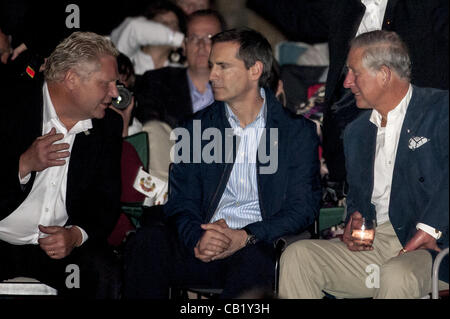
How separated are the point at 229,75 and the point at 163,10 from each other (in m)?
2.41

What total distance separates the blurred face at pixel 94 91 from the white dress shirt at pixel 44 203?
0.40ft

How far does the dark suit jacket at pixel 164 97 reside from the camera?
545 centimetres

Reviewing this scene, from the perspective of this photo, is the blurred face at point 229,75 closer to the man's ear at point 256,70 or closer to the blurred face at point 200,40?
the man's ear at point 256,70

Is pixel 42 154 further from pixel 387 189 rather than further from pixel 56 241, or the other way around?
pixel 387 189

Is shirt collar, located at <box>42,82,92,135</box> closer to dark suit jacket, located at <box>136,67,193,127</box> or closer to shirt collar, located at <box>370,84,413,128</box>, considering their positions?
dark suit jacket, located at <box>136,67,193,127</box>

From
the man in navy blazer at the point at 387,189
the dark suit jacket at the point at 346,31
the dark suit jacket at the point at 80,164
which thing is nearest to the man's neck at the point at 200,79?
the dark suit jacket at the point at 346,31

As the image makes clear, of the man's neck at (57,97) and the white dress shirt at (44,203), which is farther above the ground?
the man's neck at (57,97)

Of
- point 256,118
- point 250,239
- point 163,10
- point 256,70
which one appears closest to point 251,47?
point 256,70

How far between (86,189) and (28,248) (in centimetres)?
48

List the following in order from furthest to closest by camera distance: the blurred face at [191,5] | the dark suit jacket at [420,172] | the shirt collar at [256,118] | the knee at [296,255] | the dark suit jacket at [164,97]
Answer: the blurred face at [191,5]
the dark suit jacket at [164,97]
the shirt collar at [256,118]
the knee at [296,255]
the dark suit jacket at [420,172]

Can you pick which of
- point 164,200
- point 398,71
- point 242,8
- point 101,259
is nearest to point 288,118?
point 398,71

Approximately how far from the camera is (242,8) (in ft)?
26.4

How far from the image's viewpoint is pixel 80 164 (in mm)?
4352
